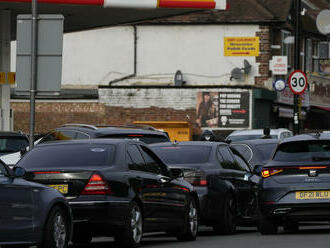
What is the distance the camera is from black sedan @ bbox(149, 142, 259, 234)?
17547mm

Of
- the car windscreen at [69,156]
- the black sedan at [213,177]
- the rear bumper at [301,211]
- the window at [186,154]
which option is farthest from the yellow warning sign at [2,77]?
the car windscreen at [69,156]

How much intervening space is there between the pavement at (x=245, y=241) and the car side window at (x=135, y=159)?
42.0 inches

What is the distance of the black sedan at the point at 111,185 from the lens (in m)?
13.9

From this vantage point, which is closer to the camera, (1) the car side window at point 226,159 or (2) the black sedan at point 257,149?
(1) the car side window at point 226,159

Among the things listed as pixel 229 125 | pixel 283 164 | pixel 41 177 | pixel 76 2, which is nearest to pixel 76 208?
pixel 41 177

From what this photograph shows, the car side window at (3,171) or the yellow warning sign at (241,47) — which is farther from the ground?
the yellow warning sign at (241,47)

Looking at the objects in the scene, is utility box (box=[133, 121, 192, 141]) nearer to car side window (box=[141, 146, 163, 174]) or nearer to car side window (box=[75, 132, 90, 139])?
car side window (box=[75, 132, 90, 139])

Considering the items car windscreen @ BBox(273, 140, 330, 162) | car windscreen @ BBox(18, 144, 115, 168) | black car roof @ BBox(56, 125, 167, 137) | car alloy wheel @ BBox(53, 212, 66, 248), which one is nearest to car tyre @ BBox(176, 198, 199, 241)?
car windscreen @ BBox(273, 140, 330, 162)

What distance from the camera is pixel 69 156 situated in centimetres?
1461

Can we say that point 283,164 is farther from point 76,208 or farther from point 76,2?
point 76,2

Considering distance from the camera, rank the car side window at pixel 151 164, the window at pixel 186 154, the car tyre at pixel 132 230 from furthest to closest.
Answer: the window at pixel 186 154
the car side window at pixel 151 164
the car tyre at pixel 132 230

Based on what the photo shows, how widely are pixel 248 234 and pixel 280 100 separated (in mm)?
35206

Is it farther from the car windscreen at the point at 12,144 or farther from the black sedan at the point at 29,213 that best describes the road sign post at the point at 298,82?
the black sedan at the point at 29,213

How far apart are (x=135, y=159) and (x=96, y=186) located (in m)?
1.24
